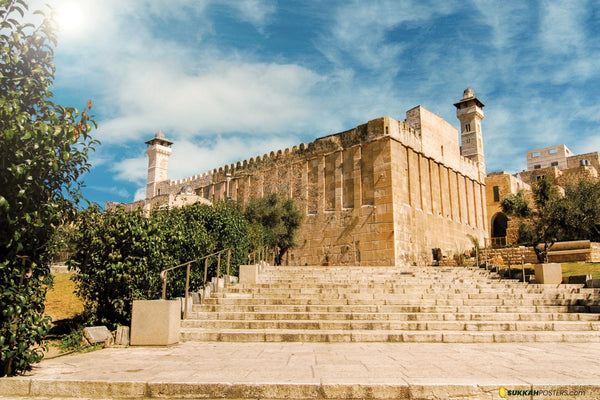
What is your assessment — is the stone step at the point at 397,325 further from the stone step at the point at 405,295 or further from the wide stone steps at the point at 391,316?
the stone step at the point at 405,295

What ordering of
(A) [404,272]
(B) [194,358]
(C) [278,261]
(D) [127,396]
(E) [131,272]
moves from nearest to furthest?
(D) [127,396] → (B) [194,358] → (E) [131,272] → (A) [404,272] → (C) [278,261]

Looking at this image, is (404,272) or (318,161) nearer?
(404,272)

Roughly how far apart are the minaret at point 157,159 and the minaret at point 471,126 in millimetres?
38842

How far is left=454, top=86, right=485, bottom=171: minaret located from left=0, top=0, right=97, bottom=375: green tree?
1772 inches

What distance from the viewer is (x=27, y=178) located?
4234 millimetres

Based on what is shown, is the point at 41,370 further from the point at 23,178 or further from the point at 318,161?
the point at 318,161

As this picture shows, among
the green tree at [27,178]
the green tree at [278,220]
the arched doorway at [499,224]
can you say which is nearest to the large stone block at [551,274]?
the green tree at [27,178]

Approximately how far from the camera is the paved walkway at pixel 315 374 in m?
3.93

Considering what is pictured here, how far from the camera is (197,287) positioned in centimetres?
1113

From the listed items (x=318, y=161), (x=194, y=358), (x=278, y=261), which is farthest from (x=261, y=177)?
(x=194, y=358)

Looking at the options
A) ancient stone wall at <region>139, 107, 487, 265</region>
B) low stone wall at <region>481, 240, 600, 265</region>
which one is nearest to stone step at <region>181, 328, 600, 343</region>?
low stone wall at <region>481, 240, 600, 265</region>

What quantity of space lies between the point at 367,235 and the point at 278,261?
528 centimetres

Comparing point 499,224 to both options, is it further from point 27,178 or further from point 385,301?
point 27,178

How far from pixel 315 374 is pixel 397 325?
411 cm
